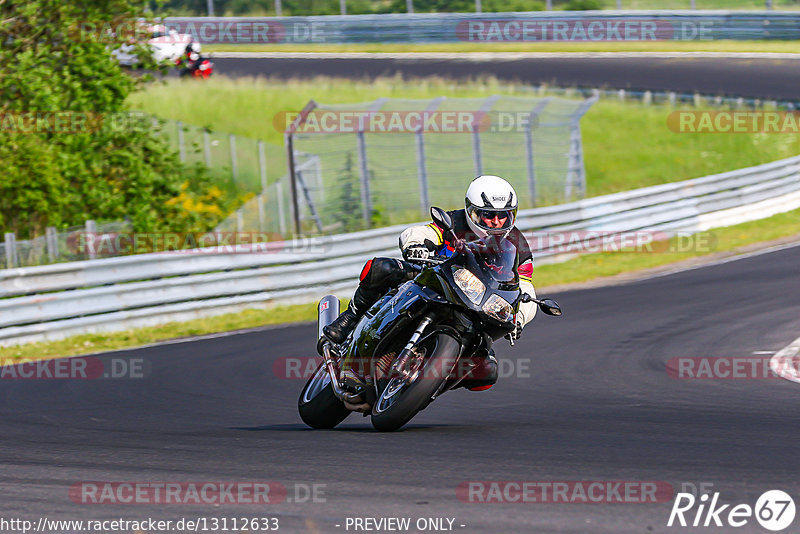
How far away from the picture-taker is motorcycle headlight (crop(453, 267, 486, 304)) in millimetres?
6410

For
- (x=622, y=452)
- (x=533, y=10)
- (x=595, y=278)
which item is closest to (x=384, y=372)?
(x=622, y=452)

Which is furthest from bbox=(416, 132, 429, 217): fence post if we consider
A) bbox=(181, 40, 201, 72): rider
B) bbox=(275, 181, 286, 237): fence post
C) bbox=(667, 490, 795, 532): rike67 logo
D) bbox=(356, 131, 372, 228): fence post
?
bbox=(181, 40, 201, 72): rider

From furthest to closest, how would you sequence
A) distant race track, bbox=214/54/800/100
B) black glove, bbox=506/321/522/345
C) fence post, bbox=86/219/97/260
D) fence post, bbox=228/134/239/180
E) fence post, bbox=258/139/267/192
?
distant race track, bbox=214/54/800/100 < fence post, bbox=228/134/239/180 < fence post, bbox=258/139/267/192 < fence post, bbox=86/219/97/260 < black glove, bbox=506/321/522/345

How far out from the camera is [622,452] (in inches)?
226

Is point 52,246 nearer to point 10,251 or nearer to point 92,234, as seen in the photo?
point 92,234

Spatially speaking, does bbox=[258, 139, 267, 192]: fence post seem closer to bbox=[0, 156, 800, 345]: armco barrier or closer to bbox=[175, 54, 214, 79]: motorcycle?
bbox=[0, 156, 800, 345]: armco barrier

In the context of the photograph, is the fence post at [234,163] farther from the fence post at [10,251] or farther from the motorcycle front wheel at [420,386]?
the motorcycle front wheel at [420,386]

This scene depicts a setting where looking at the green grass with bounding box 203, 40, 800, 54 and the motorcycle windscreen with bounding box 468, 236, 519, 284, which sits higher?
the motorcycle windscreen with bounding box 468, 236, 519, 284

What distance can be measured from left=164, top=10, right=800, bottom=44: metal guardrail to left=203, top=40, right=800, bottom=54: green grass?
0.77ft

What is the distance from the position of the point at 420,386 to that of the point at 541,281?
442 inches

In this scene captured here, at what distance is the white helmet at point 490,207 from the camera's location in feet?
21.7

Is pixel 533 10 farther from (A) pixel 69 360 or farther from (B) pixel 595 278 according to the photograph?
(A) pixel 69 360

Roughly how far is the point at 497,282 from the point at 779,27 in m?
31.7

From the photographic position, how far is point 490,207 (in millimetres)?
6602
